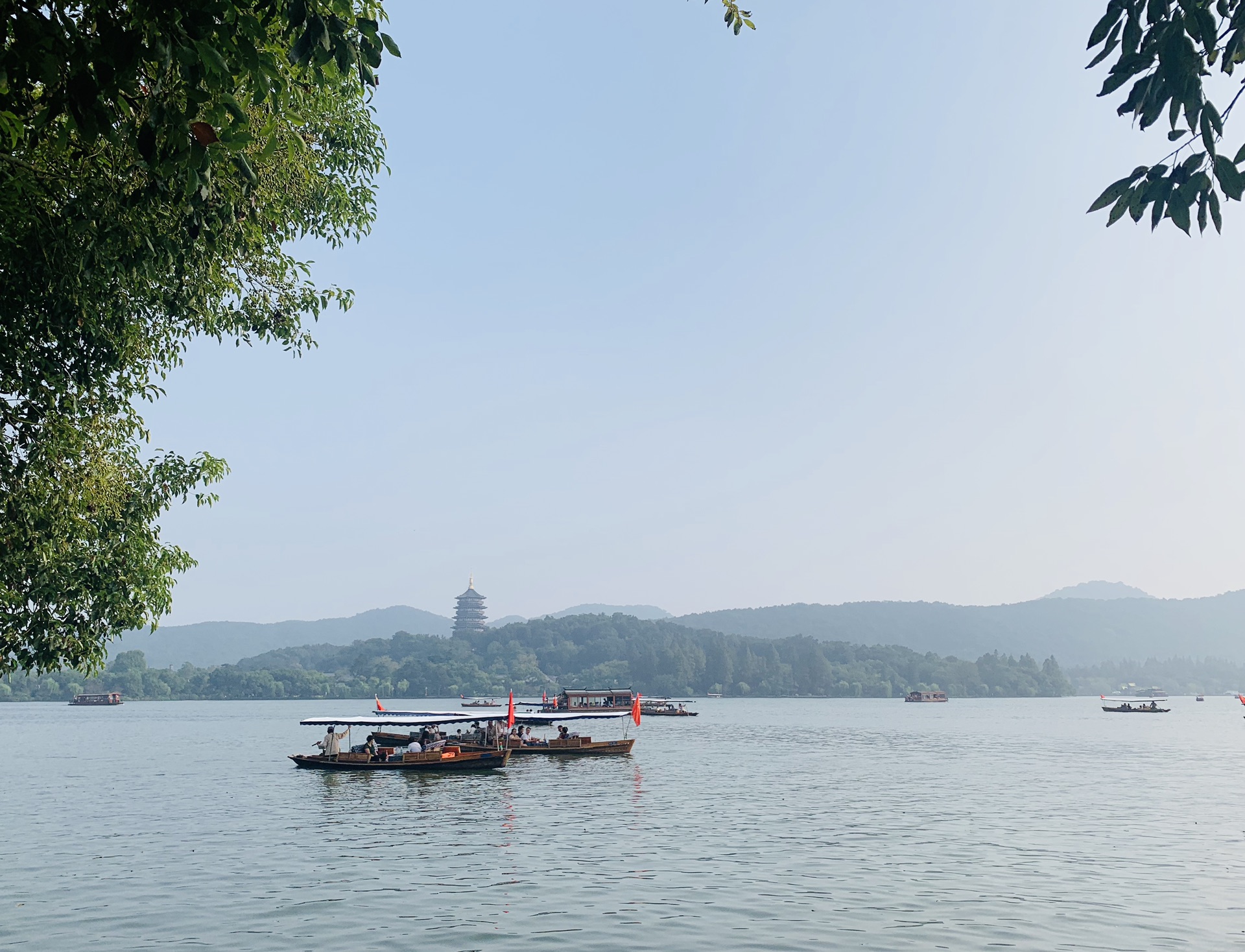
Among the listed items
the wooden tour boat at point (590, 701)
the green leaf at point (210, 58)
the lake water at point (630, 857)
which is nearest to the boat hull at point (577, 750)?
the lake water at point (630, 857)

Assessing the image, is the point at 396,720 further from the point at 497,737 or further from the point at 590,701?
the point at 590,701

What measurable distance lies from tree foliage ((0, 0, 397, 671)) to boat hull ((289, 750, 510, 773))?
48.4m

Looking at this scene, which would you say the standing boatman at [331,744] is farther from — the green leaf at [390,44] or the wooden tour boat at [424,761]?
the green leaf at [390,44]

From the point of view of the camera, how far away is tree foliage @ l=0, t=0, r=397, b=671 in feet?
25.5

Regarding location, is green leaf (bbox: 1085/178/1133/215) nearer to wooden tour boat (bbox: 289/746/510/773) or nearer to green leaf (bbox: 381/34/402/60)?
green leaf (bbox: 381/34/402/60)

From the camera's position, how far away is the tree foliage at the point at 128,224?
7762 millimetres

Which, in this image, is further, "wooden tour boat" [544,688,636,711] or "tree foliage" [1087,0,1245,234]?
"wooden tour boat" [544,688,636,711]

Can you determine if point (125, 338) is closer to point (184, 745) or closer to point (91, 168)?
point (91, 168)

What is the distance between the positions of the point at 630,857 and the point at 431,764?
30.6 meters

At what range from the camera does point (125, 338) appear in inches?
571

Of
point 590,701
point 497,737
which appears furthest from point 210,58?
point 590,701

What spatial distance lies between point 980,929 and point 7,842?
3760cm

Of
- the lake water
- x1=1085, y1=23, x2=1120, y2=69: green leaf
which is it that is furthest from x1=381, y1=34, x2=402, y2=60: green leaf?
the lake water

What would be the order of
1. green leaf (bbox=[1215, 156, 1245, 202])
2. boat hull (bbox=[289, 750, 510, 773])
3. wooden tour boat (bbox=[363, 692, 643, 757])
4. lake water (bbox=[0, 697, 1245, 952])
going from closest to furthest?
green leaf (bbox=[1215, 156, 1245, 202]) → lake water (bbox=[0, 697, 1245, 952]) → boat hull (bbox=[289, 750, 510, 773]) → wooden tour boat (bbox=[363, 692, 643, 757])
